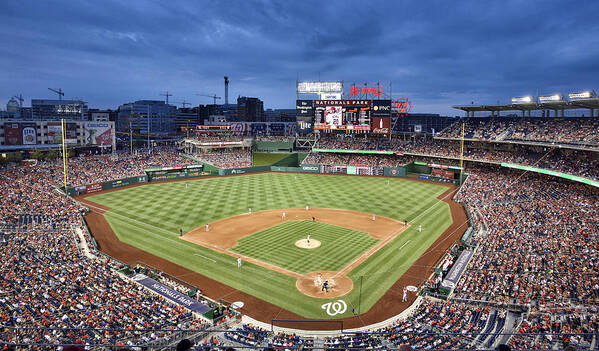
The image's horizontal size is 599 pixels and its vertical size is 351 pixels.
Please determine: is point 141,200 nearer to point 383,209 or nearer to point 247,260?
point 247,260

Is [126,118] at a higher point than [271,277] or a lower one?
higher

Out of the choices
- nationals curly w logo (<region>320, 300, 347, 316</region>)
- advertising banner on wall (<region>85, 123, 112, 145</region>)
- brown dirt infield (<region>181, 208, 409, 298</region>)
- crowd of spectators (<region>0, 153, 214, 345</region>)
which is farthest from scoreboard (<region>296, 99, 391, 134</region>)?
nationals curly w logo (<region>320, 300, 347, 316</region>)

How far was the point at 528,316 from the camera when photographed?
18.4 m

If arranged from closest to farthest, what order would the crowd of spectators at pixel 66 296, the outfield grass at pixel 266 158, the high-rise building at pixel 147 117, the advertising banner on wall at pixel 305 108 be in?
1. the crowd of spectators at pixel 66 296
2. the advertising banner on wall at pixel 305 108
3. the outfield grass at pixel 266 158
4. the high-rise building at pixel 147 117

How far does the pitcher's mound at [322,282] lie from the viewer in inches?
963

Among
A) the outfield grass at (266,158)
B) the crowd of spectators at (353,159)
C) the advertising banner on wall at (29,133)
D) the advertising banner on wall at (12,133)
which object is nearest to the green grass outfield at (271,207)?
the crowd of spectators at (353,159)

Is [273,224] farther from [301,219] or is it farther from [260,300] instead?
[260,300]

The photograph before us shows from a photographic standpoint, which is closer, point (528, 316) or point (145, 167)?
point (528, 316)

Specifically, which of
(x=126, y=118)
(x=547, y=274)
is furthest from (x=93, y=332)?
(x=126, y=118)

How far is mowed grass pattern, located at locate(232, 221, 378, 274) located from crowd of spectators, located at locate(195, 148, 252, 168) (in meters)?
40.0

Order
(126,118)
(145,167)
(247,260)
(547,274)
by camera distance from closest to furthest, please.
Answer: (547,274)
(247,260)
(145,167)
(126,118)

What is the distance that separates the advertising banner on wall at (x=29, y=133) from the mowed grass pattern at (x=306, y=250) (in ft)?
208

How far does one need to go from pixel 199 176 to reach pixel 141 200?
20196 mm

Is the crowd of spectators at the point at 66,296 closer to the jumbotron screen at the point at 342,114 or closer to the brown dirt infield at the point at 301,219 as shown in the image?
the brown dirt infield at the point at 301,219
